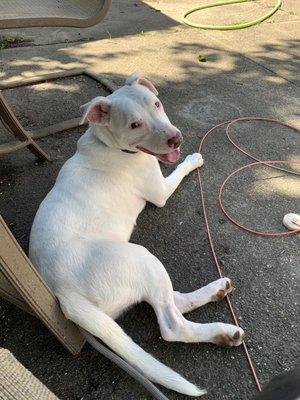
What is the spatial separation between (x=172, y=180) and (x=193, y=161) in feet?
1.30

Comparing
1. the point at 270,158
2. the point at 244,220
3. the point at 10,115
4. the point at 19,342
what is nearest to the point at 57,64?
the point at 10,115

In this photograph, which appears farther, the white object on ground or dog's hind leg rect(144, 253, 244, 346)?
the white object on ground

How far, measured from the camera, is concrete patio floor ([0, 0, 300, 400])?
227 cm

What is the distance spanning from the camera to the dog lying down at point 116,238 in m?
2.06

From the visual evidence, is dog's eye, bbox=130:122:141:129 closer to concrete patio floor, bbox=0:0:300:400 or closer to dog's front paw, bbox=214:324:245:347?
concrete patio floor, bbox=0:0:300:400

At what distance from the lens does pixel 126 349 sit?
2010mm

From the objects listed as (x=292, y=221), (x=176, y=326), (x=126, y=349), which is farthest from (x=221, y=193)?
(x=126, y=349)

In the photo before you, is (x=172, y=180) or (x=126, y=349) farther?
(x=172, y=180)

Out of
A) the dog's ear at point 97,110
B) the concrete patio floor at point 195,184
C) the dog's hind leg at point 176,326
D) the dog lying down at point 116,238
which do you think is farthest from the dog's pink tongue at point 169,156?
the dog's hind leg at point 176,326

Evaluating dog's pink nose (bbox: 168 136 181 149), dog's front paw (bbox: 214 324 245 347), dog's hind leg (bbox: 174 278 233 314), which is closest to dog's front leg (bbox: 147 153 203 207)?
dog's pink nose (bbox: 168 136 181 149)

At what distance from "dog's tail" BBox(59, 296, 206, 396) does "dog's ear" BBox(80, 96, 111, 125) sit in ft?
3.96

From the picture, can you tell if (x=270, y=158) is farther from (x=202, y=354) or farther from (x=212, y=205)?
(x=202, y=354)

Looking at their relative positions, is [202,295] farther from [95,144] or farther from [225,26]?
[225,26]

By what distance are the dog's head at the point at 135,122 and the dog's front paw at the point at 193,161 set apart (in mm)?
788
